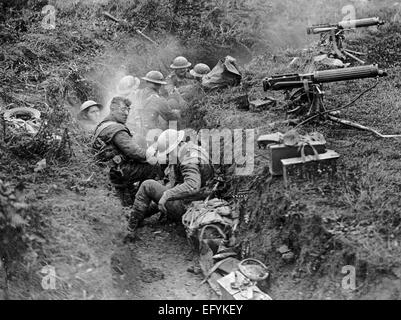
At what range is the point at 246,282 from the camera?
5.42 m

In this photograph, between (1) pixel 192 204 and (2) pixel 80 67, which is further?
(2) pixel 80 67

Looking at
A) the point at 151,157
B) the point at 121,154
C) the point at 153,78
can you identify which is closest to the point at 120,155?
the point at 121,154

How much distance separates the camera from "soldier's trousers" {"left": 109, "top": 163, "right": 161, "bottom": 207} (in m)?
7.88

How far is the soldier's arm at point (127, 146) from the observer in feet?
25.6

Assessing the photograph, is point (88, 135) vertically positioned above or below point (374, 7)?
below

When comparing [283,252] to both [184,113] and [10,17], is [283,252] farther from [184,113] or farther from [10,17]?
[10,17]

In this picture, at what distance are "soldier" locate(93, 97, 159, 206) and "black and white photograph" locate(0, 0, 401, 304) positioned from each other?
0.02m

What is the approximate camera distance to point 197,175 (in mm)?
6754

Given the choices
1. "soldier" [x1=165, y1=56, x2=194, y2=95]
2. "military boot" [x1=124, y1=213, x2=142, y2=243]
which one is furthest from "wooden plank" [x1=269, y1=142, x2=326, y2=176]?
"soldier" [x1=165, y1=56, x2=194, y2=95]

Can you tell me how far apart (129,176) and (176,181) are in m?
1.14

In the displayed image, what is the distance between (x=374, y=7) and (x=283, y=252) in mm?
9910

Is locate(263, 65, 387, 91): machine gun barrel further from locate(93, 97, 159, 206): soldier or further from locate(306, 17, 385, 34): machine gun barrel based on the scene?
locate(306, 17, 385, 34): machine gun barrel
